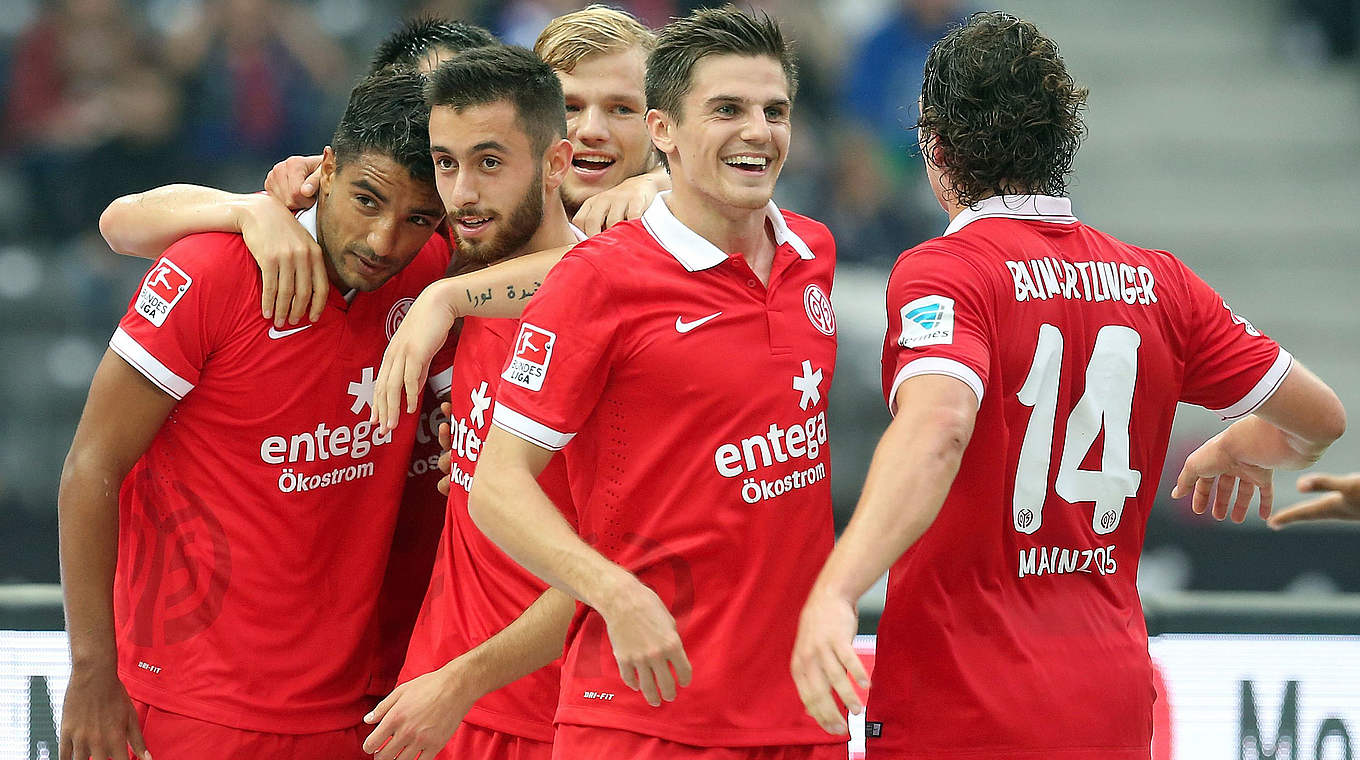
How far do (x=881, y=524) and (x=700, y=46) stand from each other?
1069 millimetres

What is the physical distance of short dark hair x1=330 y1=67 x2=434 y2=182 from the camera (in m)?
3.36

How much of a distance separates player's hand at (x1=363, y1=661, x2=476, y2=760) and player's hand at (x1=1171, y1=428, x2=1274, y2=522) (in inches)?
70.4

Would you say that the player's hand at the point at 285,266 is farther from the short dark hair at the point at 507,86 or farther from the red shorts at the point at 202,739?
→ the red shorts at the point at 202,739

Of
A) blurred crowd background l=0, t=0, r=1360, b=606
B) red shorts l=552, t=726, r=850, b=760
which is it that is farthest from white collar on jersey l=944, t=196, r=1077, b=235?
blurred crowd background l=0, t=0, r=1360, b=606

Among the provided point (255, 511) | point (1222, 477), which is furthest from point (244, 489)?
point (1222, 477)

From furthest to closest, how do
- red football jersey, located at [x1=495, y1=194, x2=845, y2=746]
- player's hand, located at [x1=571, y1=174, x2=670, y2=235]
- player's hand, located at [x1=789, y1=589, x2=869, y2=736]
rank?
player's hand, located at [x1=571, y1=174, x2=670, y2=235]
red football jersey, located at [x1=495, y1=194, x2=845, y2=746]
player's hand, located at [x1=789, y1=589, x2=869, y2=736]

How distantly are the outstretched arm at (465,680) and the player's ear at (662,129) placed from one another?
0.94m

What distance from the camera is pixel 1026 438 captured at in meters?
2.93

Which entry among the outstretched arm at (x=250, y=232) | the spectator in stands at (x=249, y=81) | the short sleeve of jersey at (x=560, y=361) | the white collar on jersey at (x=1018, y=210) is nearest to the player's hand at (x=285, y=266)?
the outstretched arm at (x=250, y=232)

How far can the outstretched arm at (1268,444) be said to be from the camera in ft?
10.7

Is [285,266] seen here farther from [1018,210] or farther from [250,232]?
[1018,210]

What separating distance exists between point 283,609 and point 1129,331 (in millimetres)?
2029

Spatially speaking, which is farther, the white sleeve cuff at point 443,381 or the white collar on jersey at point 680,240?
the white sleeve cuff at point 443,381

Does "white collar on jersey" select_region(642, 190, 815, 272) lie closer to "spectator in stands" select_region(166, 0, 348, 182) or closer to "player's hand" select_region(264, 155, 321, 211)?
"player's hand" select_region(264, 155, 321, 211)
